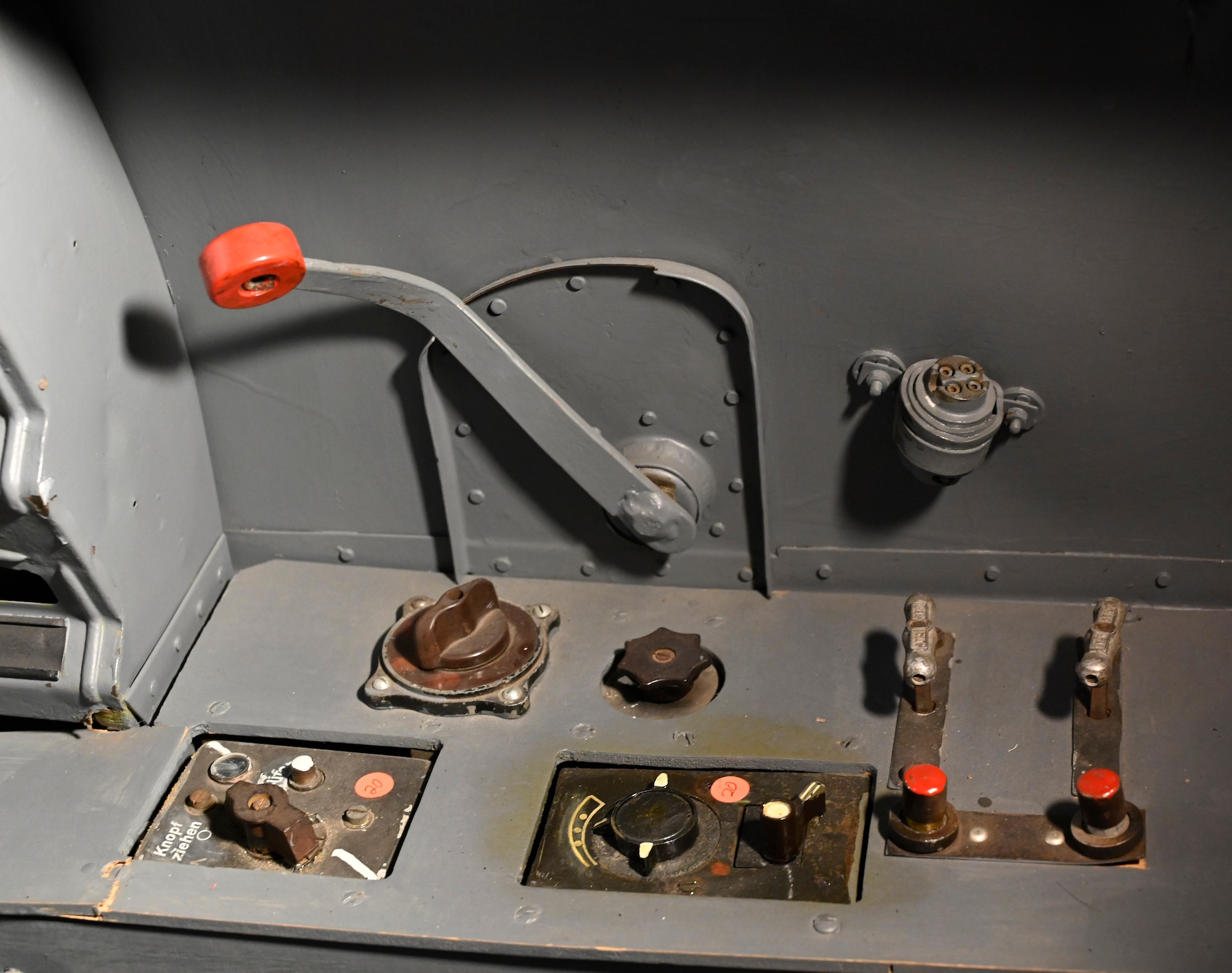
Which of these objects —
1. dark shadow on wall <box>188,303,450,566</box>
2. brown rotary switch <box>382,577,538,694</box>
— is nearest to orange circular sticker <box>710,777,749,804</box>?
brown rotary switch <box>382,577,538,694</box>

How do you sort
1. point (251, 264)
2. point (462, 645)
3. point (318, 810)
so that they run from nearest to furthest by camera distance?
point (251, 264)
point (318, 810)
point (462, 645)

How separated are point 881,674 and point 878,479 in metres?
0.24

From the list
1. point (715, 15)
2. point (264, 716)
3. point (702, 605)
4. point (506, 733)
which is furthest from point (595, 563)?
point (715, 15)

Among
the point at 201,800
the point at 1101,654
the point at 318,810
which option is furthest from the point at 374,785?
the point at 1101,654

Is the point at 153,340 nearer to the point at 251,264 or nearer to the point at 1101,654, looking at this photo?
the point at 251,264

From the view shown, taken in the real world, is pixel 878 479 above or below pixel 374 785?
above

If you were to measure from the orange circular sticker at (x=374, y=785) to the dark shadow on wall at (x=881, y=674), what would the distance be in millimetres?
550

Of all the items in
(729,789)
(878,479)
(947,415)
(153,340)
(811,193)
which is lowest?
(729,789)

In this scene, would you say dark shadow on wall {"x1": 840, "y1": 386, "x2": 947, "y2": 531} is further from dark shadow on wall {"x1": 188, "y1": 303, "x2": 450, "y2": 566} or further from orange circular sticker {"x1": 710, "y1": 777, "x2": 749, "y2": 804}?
dark shadow on wall {"x1": 188, "y1": 303, "x2": 450, "y2": 566}

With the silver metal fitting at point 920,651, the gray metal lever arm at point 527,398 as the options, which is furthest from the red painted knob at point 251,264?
the silver metal fitting at point 920,651

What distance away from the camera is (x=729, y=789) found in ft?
4.97

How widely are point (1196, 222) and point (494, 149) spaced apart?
75 cm

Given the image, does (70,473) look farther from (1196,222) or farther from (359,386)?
(1196,222)

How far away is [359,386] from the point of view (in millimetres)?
1736
